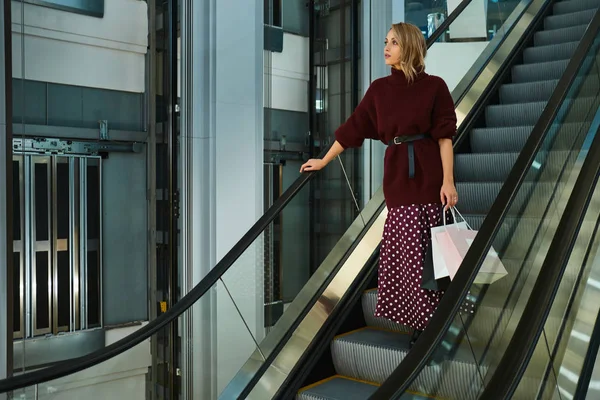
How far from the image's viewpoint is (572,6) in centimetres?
629

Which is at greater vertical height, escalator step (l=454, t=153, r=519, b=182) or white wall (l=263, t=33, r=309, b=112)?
white wall (l=263, t=33, r=309, b=112)

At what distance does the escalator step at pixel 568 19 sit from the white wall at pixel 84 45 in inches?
151

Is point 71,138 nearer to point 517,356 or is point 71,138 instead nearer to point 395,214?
point 395,214

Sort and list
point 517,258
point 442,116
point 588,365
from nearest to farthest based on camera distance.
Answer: point 517,258
point 588,365
point 442,116

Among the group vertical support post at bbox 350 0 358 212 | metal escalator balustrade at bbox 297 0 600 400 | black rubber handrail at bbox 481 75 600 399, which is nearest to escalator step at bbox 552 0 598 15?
metal escalator balustrade at bbox 297 0 600 400

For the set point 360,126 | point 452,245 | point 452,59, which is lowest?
point 452,245

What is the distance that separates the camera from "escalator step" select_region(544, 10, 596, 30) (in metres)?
5.92

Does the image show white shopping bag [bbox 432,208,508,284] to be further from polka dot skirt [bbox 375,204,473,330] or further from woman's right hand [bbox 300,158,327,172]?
woman's right hand [bbox 300,158,327,172]

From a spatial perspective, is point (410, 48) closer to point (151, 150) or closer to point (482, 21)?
point (151, 150)

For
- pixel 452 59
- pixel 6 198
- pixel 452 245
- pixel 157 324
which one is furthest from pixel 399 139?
pixel 452 59

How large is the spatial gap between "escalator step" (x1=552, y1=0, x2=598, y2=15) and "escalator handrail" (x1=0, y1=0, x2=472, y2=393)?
382 centimetres

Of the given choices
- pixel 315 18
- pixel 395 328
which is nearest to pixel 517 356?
pixel 395 328

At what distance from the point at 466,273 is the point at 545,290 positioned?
0.30 metres

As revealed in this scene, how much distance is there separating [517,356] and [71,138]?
3.30 metres
